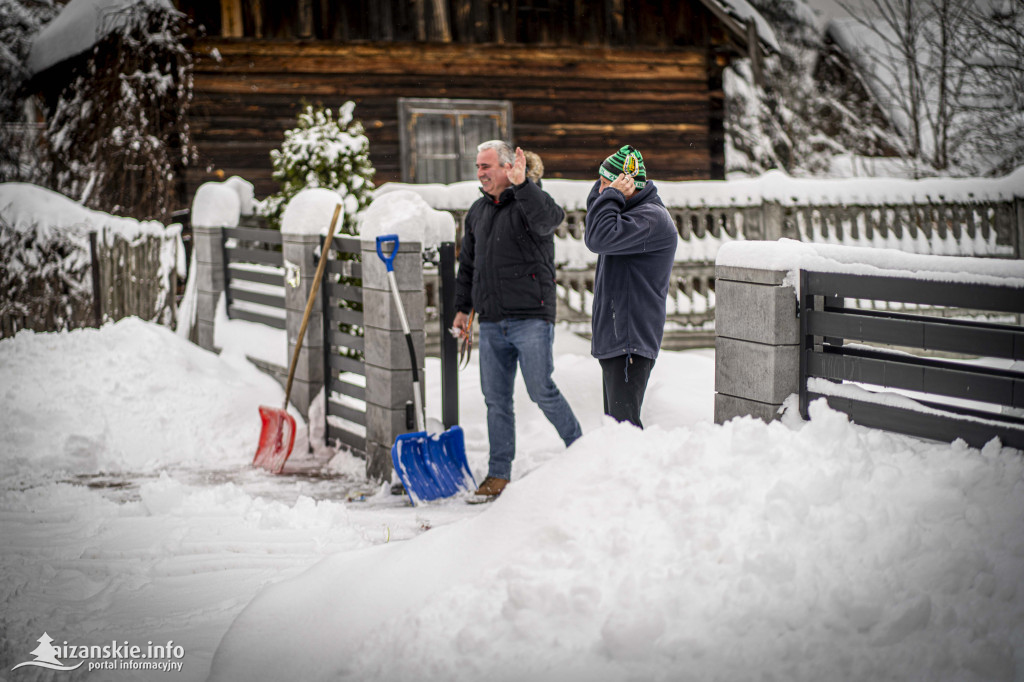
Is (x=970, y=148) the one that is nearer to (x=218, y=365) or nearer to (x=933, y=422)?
(x=218, y=365)

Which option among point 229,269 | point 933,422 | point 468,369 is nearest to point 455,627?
point 933,422

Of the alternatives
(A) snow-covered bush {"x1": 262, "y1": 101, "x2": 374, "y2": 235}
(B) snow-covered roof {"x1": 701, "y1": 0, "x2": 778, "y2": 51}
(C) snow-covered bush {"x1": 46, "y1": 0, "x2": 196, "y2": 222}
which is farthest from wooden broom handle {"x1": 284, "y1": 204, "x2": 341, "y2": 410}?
(B) snow-covered roof {"x1": 701, "y1": 0, "x2": 778, "y2": 51}

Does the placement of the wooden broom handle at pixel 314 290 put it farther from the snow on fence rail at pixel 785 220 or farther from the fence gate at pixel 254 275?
the snow on fence rail at pixel 785 220

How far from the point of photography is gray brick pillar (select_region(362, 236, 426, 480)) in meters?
6.35

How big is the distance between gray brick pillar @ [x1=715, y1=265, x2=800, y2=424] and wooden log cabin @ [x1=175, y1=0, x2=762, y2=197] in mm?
9408

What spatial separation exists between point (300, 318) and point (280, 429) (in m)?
1.02

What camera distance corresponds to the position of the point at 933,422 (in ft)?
12.6

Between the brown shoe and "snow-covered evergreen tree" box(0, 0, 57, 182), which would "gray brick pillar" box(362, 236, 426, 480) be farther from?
"snow-covered evergreen tree" box(0, 0, 57, 182)

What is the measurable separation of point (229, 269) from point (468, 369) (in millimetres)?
2625

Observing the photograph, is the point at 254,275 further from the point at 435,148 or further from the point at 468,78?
the point at 468,78

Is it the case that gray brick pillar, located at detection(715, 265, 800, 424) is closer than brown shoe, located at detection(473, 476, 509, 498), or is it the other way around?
gray brick pillar, located at detection(715, 265, 800, 424)

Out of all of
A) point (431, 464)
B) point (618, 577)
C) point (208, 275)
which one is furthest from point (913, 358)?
point (208, 275)

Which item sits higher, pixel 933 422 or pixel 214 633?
pixel 933 422

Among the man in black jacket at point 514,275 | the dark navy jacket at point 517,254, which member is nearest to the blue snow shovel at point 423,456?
the man in black jacket at point 514,275
